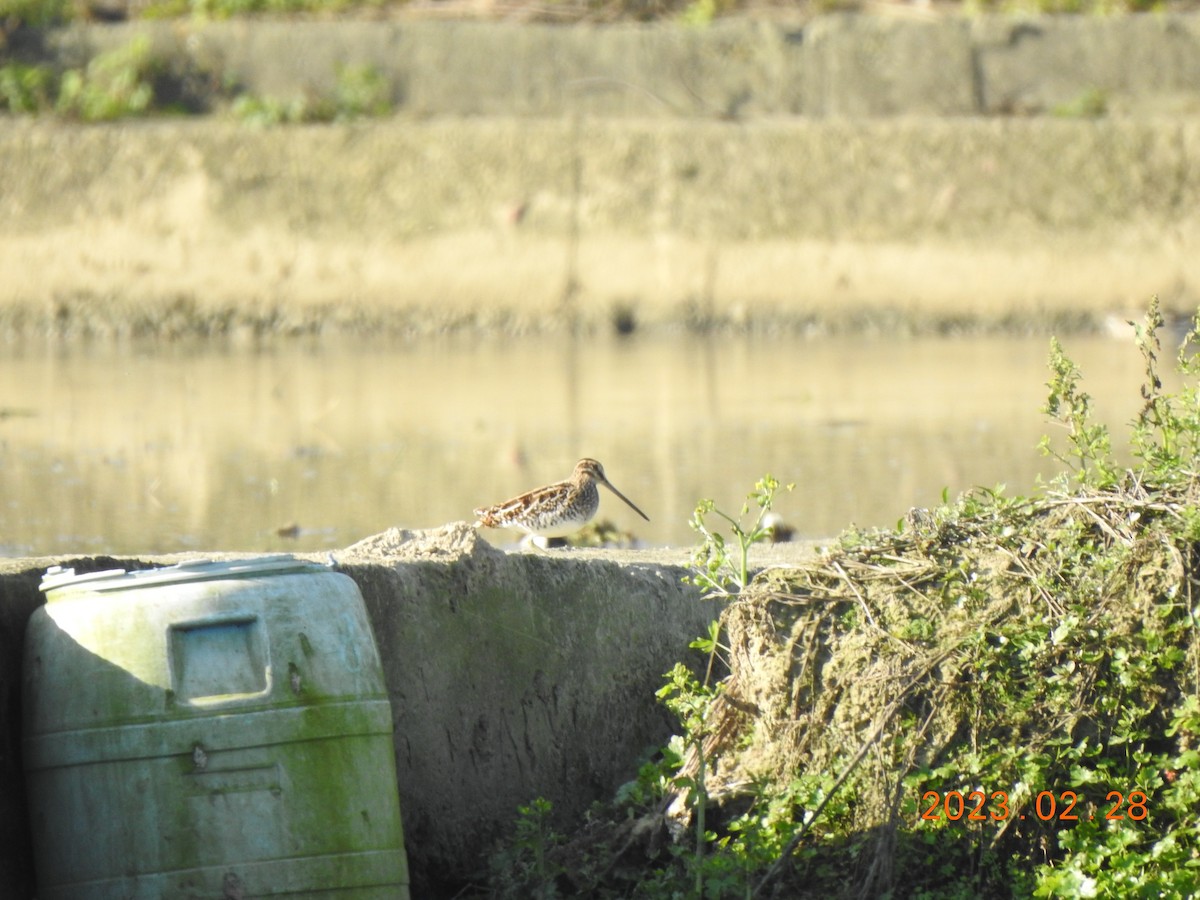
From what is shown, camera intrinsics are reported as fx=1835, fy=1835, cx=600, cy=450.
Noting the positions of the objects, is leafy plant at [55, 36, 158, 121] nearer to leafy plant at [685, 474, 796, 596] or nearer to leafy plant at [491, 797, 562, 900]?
leafy plant at [685, 474, 796, 596]

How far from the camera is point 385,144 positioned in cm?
1357

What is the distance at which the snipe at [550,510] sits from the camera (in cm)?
630

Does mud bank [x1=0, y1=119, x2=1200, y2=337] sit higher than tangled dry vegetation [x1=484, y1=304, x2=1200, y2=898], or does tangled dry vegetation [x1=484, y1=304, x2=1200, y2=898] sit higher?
mud bank [x1=0, y1=119, x2=1200, y2=337]

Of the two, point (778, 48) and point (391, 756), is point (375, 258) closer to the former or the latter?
point (778, 48)

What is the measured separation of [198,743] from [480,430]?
19.5 feet

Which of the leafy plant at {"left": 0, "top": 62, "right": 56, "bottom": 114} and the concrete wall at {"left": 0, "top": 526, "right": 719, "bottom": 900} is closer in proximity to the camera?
the concrete wall at {"left": 0, "top": 526, "right": 719, "bottom": 900}

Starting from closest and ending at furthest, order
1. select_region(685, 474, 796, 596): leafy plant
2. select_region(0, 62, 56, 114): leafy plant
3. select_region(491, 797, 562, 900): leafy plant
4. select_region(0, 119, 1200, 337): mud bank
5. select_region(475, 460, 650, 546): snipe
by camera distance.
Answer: select_region(491, 797, 562, 900): leafy plant < select_region(685, 474, 796, 596): leafy plant < select_region(475, 460, 650, 546): snipe < select_region(0, 119, 1200, 337): mud bank < select_region(0, 62, 56, 114): leafy plant

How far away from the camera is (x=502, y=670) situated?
4.75 metres

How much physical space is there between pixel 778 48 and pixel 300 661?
11.2m

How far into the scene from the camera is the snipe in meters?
6.30
